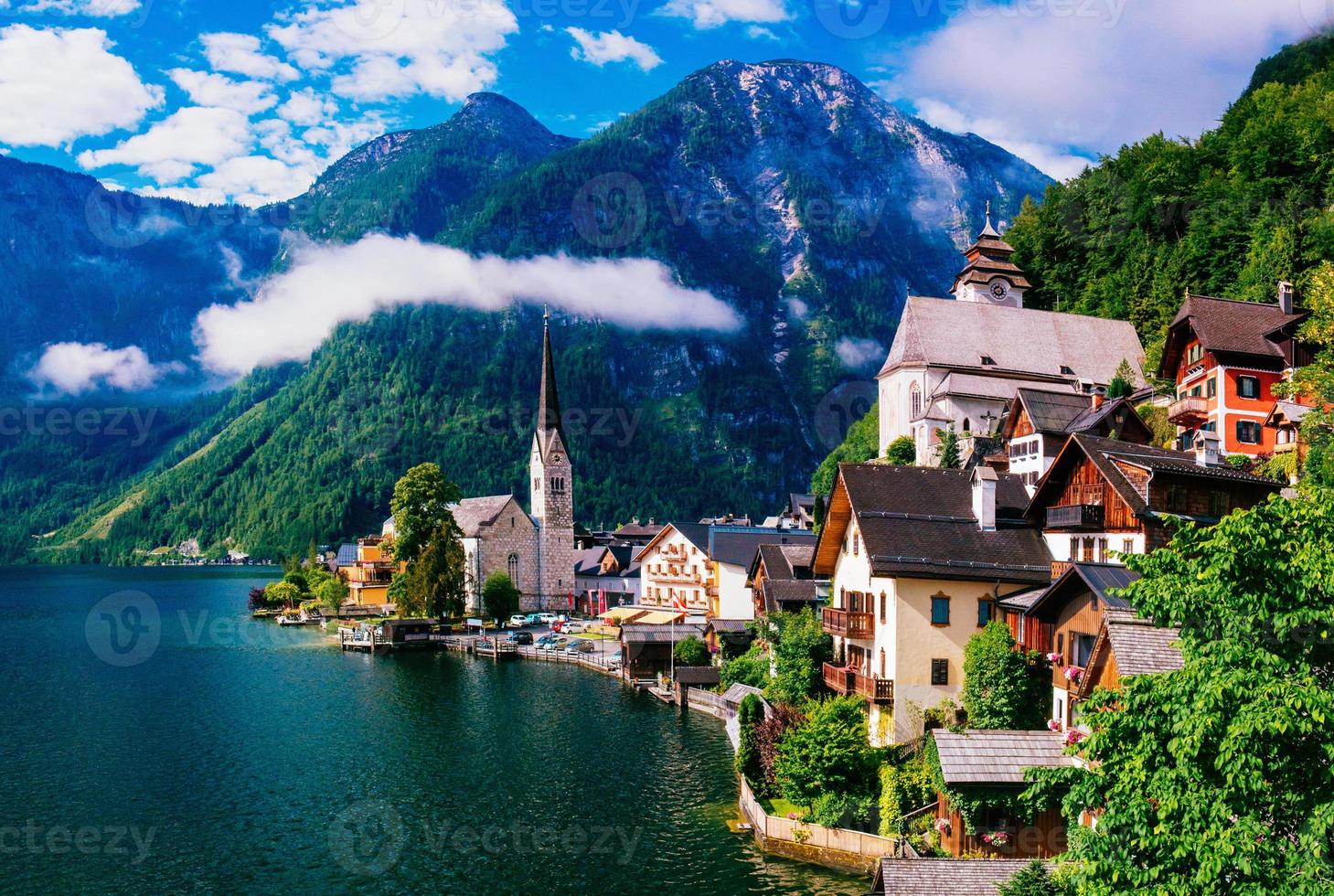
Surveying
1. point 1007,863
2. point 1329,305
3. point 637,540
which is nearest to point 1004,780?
point 1007,863

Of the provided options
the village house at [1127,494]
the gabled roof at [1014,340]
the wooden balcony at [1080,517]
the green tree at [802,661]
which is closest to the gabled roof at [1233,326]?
the village house at [1127,494]

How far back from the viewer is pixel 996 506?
42.8 meters

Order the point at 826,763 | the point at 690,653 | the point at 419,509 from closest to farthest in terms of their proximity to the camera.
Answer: the point at 826,763 → the point at 690,653 → the point at 419,509

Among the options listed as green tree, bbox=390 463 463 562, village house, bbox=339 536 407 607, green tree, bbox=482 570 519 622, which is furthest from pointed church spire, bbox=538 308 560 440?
green tree, bbox=482 570 519 622

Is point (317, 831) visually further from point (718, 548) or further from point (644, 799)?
point (718, 548)

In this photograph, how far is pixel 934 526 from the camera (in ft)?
134

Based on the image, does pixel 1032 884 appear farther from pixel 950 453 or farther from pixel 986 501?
pixel 950 453

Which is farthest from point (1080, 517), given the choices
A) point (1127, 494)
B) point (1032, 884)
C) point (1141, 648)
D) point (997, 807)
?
point (1032, 884)

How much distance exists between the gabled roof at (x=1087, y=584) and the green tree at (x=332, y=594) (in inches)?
4394

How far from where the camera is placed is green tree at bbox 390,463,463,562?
106 meters

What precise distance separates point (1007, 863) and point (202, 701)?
191ft

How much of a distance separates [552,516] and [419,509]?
21.7m

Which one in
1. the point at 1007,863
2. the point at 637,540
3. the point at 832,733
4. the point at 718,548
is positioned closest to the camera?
the point at 1007,863

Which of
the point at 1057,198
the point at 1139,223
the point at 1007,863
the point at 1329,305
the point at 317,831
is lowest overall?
the point at 317,831
